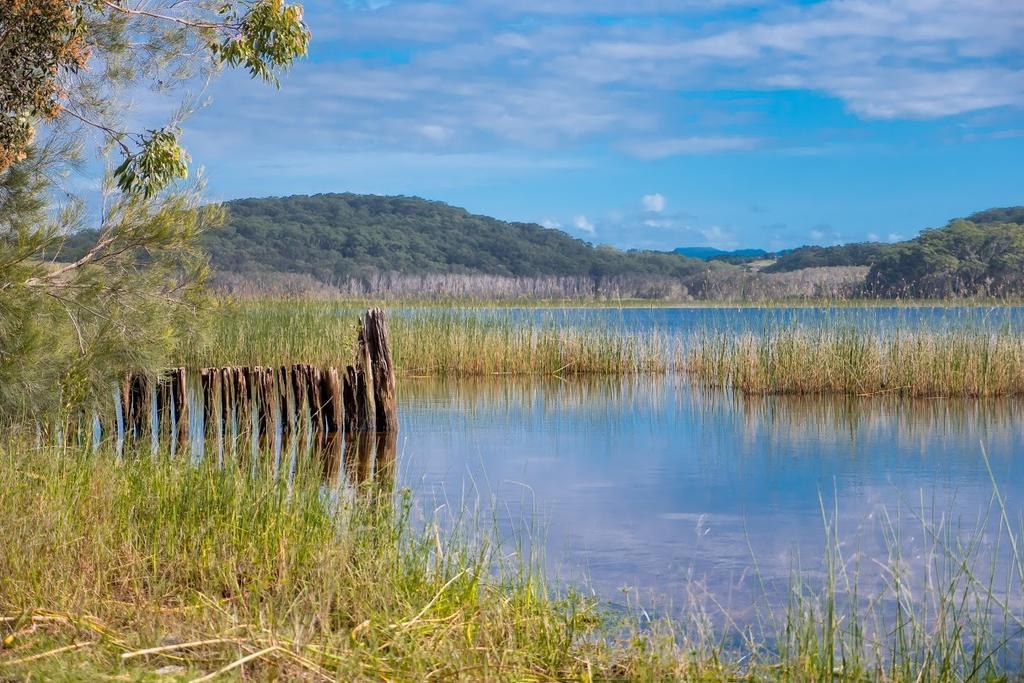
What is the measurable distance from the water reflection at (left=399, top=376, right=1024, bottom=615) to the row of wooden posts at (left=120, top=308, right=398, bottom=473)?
0.56 metres

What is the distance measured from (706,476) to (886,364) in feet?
20.5

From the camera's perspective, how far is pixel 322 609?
4.33 metres

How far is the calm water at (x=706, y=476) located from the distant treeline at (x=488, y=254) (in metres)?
34.8

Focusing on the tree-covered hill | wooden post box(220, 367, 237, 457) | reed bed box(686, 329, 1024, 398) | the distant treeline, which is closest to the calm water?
reed bed box(686, 329, 1024, 398)

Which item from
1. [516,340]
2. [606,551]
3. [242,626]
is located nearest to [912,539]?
[606,551]

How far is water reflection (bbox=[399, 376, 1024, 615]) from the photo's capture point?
6.67 meters

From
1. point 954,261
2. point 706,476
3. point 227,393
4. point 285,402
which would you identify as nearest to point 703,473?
point 706,476

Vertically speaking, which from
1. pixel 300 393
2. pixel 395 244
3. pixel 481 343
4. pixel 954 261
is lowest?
pixel 300 393

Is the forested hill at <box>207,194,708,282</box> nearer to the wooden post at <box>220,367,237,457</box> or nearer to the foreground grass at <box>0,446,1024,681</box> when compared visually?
the wooden post at <box>220,367,237,457</box>

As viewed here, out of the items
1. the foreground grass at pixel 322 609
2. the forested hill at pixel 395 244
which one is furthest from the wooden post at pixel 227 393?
the forested hill at pixel 395 244

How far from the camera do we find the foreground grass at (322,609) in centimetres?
383

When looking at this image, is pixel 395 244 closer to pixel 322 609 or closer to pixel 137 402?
pixel 137 402

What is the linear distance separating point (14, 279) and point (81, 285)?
640mm

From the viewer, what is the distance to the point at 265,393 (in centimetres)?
1031
